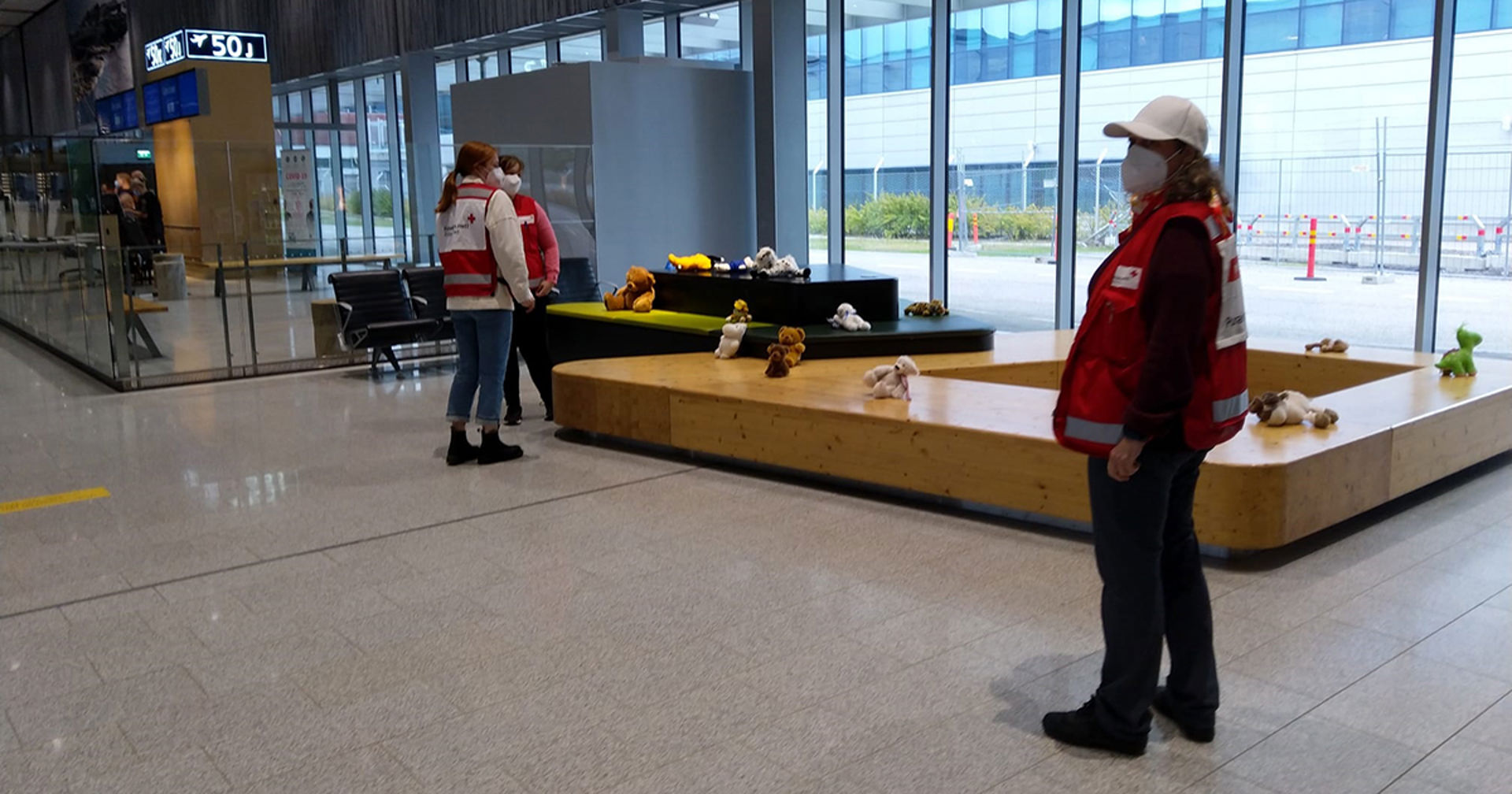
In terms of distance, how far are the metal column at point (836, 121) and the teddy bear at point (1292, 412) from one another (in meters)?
6.30

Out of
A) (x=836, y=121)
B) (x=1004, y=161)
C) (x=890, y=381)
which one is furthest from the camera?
(x=836, y=121)

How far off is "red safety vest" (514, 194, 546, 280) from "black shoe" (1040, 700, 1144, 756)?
166 inches

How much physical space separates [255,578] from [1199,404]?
128 inches

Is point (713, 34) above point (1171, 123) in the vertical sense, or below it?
above

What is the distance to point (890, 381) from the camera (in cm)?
535

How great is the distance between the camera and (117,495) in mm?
5555

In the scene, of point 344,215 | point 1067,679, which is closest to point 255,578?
point 1067,679

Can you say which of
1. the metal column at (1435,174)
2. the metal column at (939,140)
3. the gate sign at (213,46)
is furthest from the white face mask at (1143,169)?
the gate sign at (213,46)

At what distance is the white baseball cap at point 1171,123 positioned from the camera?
2.54 meters

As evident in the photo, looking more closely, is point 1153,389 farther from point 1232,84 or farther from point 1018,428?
point 1232,84

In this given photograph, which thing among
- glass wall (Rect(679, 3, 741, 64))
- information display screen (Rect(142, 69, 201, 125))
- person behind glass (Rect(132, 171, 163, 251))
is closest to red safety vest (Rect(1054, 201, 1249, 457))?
person behind glass (Rect(132, 171, 163, 251))

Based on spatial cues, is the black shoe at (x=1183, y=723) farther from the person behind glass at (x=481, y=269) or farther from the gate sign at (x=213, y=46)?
the gate sign at (x=213, y=46)

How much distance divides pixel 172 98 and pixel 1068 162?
11.8 metres

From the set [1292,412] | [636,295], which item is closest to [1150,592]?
[1292,412]
